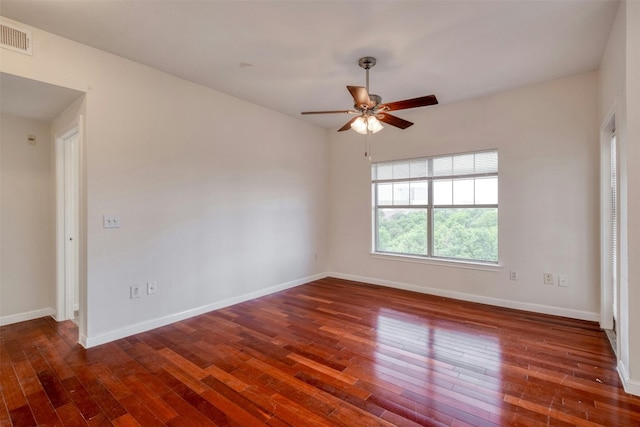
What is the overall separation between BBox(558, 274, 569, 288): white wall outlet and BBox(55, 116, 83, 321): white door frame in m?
5.70

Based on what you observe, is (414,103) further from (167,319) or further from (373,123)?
(167,319)

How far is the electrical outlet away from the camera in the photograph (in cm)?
364

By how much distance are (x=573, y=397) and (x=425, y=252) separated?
8.90 feet

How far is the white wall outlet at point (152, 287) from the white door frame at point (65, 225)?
1.18m

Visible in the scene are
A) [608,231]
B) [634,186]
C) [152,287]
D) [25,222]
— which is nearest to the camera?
[634,186]

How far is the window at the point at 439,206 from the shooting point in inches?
163

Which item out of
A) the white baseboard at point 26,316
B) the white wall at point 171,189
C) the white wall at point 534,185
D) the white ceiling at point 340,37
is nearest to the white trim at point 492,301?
the white wall at point 534,185

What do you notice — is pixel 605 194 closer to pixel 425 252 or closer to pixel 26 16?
pixel 425 252

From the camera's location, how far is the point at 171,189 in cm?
345

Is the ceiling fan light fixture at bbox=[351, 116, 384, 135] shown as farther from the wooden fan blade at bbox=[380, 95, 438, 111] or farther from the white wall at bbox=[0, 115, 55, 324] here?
the white wall at bbox=[0, 115, 55, 324]

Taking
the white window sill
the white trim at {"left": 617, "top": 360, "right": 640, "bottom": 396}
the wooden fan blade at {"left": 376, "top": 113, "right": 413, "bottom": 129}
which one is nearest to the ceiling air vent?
the wooden fan blade at {"left": 376, "top": 113, "right": 413, "bottom": 129}

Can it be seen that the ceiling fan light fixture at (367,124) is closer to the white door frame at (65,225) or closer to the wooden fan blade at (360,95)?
the wooden fan blade at (360,95)

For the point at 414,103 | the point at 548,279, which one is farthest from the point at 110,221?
the point at 548,279

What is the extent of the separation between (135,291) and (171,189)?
3.75ft
